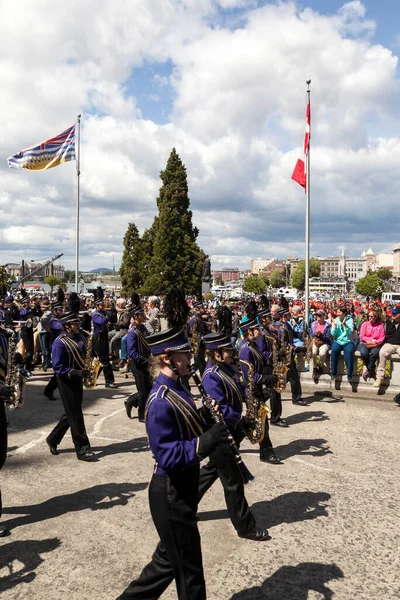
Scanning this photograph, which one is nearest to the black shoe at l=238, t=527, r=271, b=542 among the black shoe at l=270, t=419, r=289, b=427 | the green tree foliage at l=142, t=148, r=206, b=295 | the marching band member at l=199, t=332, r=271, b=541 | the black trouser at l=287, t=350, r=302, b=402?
the marching band member at l=199, t=332, r=271, b=541

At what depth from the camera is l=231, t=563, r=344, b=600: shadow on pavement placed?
4.10m

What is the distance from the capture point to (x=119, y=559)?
4.64m

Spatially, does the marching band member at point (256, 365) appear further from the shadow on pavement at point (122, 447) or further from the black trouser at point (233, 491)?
the shadow on pavement at point (122, 447)

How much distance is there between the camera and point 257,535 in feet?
16.4

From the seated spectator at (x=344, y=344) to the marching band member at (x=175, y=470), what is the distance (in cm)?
970

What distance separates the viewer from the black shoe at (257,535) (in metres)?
4.99

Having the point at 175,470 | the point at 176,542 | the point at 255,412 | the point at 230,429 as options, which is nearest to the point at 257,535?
the point at 230,429

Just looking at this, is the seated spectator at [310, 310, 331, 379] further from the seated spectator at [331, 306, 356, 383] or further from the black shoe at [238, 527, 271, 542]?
the black shoe at [238, 527, 271, 542]

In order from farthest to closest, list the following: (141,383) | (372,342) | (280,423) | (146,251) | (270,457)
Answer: (146,251)
(372,342)
(141,383)
(280,423)
(270,457)

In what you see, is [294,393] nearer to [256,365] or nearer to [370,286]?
[256,365]

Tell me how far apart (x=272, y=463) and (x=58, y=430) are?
3.37 metres

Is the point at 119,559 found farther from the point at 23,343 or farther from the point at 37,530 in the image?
the point at 23,343

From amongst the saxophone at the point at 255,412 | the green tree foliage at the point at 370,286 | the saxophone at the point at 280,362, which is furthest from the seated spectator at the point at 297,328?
the green tree foliage at the point at 370,286

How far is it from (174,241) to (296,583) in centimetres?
4751
